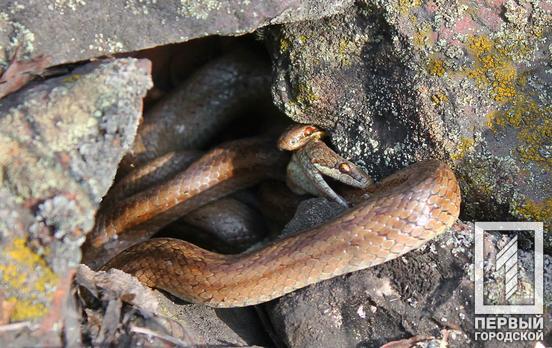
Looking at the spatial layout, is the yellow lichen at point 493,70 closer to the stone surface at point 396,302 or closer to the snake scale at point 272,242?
Result: the snake scale at point 272,242

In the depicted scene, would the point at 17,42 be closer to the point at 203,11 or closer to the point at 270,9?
the point at 203,11

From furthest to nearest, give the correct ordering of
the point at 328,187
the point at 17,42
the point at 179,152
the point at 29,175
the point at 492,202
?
the point at 179,152 < the point at 328,187 < the point at 492,202 < the point at 17,42 < the point at 29,175

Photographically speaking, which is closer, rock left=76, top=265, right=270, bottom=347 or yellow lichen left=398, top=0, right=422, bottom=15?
rock left=76, top=265, right=270, bottom=347

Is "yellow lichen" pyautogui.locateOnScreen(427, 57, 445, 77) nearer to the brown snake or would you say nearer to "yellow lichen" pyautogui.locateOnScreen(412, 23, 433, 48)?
"yellow lichen" pyautogui.locateOnScreen(412, 23, 433, 48)

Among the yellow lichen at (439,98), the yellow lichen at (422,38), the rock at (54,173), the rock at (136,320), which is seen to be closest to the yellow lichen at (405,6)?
the yellow lichen at (422,38)

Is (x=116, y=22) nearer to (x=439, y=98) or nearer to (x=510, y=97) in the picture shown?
(x=439, y=98)

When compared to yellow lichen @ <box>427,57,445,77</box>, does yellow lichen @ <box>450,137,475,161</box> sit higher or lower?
lower

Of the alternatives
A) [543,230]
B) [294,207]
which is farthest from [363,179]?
[543,230]

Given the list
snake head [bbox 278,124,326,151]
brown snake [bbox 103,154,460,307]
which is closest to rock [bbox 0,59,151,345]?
brown snake [bbox 103,154,460,307]
